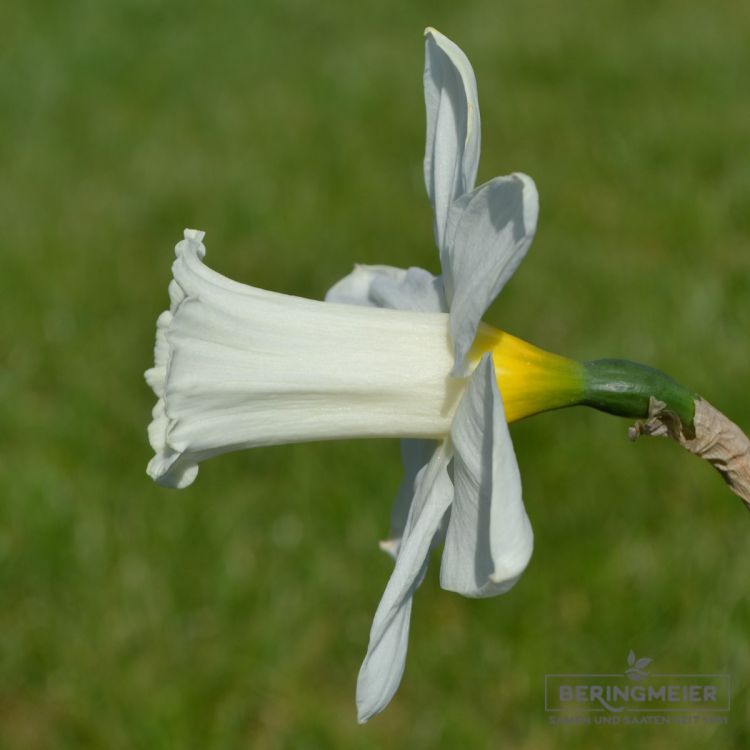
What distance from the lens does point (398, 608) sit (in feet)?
2.22

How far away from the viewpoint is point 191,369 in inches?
28.7

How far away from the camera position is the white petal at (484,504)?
58cm

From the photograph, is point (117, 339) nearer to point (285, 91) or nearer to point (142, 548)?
point (142, 548)

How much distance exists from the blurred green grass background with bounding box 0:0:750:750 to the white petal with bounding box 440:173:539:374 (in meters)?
1.28

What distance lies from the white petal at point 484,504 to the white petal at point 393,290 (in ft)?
0.48

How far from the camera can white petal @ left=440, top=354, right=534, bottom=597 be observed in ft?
1.91

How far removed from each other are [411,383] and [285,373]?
9 centimetres

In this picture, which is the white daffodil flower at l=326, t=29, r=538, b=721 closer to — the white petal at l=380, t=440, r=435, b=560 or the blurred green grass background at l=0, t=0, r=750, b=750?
the white petal at l=380, t=440, r=435, b=560

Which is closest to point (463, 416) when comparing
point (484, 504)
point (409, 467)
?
point (484, 504)

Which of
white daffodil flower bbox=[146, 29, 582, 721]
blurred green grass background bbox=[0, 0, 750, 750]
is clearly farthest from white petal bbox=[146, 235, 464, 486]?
blurred green grass background bbox=[0, 0, 750, 750]

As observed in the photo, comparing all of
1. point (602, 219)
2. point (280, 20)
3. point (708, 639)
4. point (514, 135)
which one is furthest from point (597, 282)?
point (280, 20)

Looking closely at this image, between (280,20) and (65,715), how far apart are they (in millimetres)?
3456

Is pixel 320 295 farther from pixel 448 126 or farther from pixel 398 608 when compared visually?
pixel 398 608

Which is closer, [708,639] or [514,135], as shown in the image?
[708,639]
